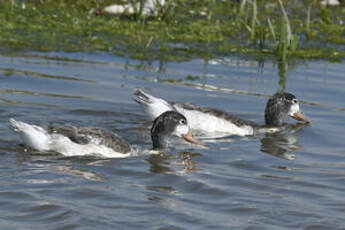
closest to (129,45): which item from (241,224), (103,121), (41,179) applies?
(103,121)

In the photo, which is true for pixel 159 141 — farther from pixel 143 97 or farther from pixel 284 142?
pixel 284 142

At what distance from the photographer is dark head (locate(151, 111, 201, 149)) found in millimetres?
12289

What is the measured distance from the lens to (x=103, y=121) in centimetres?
1357

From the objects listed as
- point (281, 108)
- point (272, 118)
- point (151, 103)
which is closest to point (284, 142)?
point (272, 118)

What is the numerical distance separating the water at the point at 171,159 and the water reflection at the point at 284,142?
23 millimetres

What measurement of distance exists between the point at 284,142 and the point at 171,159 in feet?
7.88

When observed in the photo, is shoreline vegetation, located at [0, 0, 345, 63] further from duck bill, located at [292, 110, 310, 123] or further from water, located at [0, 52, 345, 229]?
duck bill, located at [292, 110, 310, 123]

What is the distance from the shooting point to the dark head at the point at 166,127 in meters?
12.3

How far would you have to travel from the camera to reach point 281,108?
1450 cm

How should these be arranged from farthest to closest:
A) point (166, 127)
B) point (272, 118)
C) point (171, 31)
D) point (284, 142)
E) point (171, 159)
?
point (171, 31) → point (272, 118) → point (284, 142) → point (166, 127) → point (171, 159)

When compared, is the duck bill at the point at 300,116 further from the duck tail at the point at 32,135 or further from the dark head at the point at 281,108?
the duck tail at the point at 32,135

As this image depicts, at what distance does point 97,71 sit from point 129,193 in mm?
6638

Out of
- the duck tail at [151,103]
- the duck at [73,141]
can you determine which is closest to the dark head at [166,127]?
the duck at [73,141]

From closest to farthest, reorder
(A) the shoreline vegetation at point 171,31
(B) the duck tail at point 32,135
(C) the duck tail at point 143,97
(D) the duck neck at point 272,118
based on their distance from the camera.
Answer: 1. (B) the duck tail at point 32,135
2. (C) the duck tail at point 143,97
3. (D) the duck neck at point 272,118
4. (A) the shoreline vegetation at point 171,31
